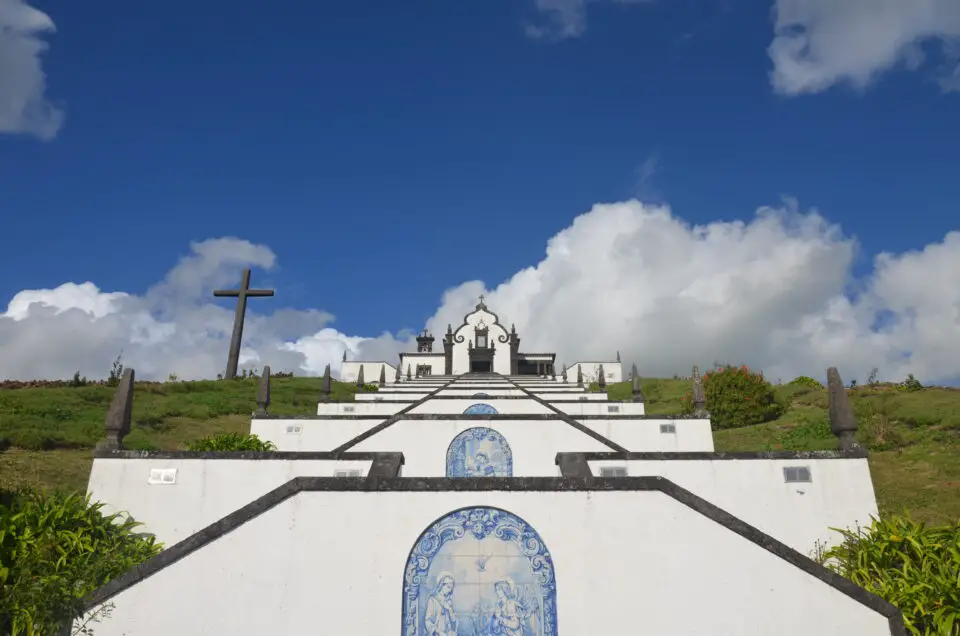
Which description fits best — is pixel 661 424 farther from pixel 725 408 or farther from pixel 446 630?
pixel 725 408

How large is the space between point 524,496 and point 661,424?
11479 mm

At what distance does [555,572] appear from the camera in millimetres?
7527

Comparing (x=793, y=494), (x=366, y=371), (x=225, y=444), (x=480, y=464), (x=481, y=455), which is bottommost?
(x=793, y=494)

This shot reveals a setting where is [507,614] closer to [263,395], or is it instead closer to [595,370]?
[263,395]

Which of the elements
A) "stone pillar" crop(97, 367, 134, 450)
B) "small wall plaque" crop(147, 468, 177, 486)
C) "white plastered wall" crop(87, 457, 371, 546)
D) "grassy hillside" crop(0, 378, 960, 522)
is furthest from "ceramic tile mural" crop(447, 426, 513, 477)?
"grassy hillside" crop(0, 378, 960, 522)

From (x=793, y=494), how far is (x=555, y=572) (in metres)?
7.40

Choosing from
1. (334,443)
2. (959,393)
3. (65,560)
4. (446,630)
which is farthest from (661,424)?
(959,393)

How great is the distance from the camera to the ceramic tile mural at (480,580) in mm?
7379

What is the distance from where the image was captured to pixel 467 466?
1586 centimetres

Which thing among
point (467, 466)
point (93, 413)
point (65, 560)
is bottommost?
point (65, 560)

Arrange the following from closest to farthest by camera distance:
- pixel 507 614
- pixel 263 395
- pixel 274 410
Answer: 1. pixel 507 614
2. pixel 263 395
3. pixel 274 410

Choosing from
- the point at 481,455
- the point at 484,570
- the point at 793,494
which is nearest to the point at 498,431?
the point at 481,455

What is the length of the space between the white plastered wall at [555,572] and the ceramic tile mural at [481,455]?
8.18 meters

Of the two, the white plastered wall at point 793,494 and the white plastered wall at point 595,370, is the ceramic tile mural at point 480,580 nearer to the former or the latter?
the white plastered wall at point 793,494
